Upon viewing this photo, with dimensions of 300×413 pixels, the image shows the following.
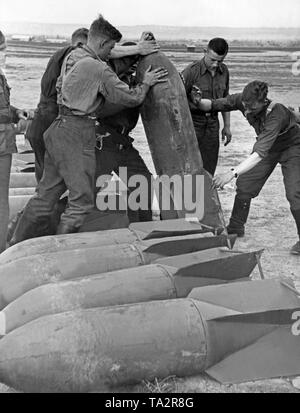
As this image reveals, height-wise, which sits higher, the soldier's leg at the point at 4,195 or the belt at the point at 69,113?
the belt at the point at 69,113

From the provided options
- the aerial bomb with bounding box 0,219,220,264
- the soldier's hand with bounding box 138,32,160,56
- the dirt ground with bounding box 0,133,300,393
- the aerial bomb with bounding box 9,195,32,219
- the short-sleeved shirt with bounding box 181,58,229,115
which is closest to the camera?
the dirt ground with bounding box 0,133,300,393


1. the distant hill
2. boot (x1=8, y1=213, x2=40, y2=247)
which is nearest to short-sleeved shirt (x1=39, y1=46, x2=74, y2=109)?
boot (x1=8, y1=213, x2=40, y2=247)

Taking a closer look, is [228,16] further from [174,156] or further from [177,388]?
[177,388]

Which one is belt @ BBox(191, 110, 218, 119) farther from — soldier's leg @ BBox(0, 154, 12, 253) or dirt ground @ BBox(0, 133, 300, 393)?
soldier's leg @ BBox(0, 154, 12, 253)

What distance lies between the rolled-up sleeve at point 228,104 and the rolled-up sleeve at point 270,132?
57cm

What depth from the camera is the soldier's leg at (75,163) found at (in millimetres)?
4746

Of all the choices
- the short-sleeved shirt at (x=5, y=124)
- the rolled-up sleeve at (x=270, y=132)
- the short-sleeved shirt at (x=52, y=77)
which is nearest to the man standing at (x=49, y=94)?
the short-sleeved shirt at (x=52, y=77)

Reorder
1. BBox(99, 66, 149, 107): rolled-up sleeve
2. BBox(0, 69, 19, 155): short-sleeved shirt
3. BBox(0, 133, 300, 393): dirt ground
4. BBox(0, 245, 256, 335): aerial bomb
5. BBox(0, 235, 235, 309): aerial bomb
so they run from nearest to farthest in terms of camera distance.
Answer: BBox(0, 133, 300, 393): dirt ground
BBox(0, 245, 256, 335): aerial bomb
BBox(0, 235, 235, 309): aerial bomb
BBox(99, 66, 149, 107): rolled-up sleeve
BBox(0, 69, 19, 155): short-sleeved shirt

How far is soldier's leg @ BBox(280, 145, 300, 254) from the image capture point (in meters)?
5.50

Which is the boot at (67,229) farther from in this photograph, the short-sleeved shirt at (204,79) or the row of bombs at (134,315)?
the short-sleeved shirt at (204,79)

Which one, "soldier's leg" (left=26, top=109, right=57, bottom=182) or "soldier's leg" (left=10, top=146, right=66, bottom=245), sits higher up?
"soldier's leg" (left=26, top=109, right=57, bottom=182)

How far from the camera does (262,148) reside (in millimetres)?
5129

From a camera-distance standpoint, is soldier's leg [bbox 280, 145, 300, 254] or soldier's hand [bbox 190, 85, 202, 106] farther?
soldier's hand [bbox 190, 85, 202, 106]

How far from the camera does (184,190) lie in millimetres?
5172
